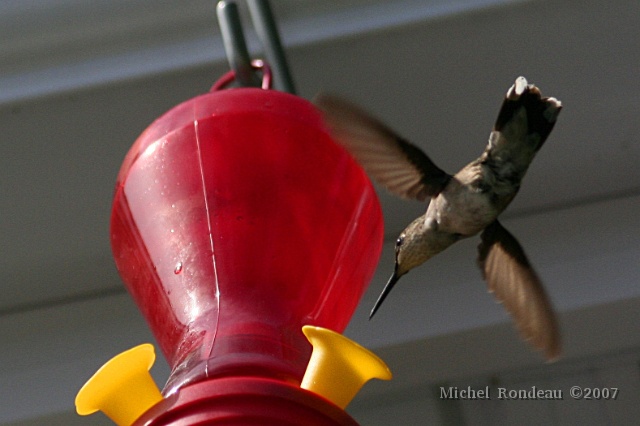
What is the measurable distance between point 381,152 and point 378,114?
1.62 feet

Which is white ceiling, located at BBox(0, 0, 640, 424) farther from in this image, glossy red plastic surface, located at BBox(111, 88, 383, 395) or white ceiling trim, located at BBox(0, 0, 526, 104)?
glossy red plastic surface, located at BBox(111, 88, 383, 395)

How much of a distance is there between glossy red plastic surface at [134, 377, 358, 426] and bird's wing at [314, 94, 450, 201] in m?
0.42

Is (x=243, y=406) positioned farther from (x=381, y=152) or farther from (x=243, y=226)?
(x=381, y=152)

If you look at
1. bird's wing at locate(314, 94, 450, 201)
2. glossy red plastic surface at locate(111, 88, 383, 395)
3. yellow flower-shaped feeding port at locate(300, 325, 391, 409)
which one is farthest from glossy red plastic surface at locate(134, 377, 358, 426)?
bird's wing at locate(314, 94, 450, 201)

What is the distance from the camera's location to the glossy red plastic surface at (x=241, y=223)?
122 cm

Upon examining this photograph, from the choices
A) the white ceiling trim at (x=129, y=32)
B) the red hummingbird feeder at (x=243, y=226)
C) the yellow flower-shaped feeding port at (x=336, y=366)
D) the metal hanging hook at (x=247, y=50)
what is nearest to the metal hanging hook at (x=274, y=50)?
the metal hanging hook at (x=247, y=50)

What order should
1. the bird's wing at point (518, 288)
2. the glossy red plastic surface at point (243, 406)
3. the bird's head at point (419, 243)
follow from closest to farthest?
1. the glossy red plastic surface at point (243, 406)
2. the bird's wing at point (518, 288)
3. the bird's head at point (419, 243)

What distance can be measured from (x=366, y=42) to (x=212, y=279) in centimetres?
74

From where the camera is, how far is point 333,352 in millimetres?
1038

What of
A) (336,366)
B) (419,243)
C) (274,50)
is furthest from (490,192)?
(336,366)

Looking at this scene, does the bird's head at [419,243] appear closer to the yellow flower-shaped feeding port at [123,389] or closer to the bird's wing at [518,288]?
the bird's wing at [518,288]

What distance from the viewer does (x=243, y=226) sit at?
1.25 meters

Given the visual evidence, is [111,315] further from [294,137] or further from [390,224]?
[294,137]

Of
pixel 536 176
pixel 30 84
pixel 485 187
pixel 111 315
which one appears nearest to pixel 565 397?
pixel 536 176
